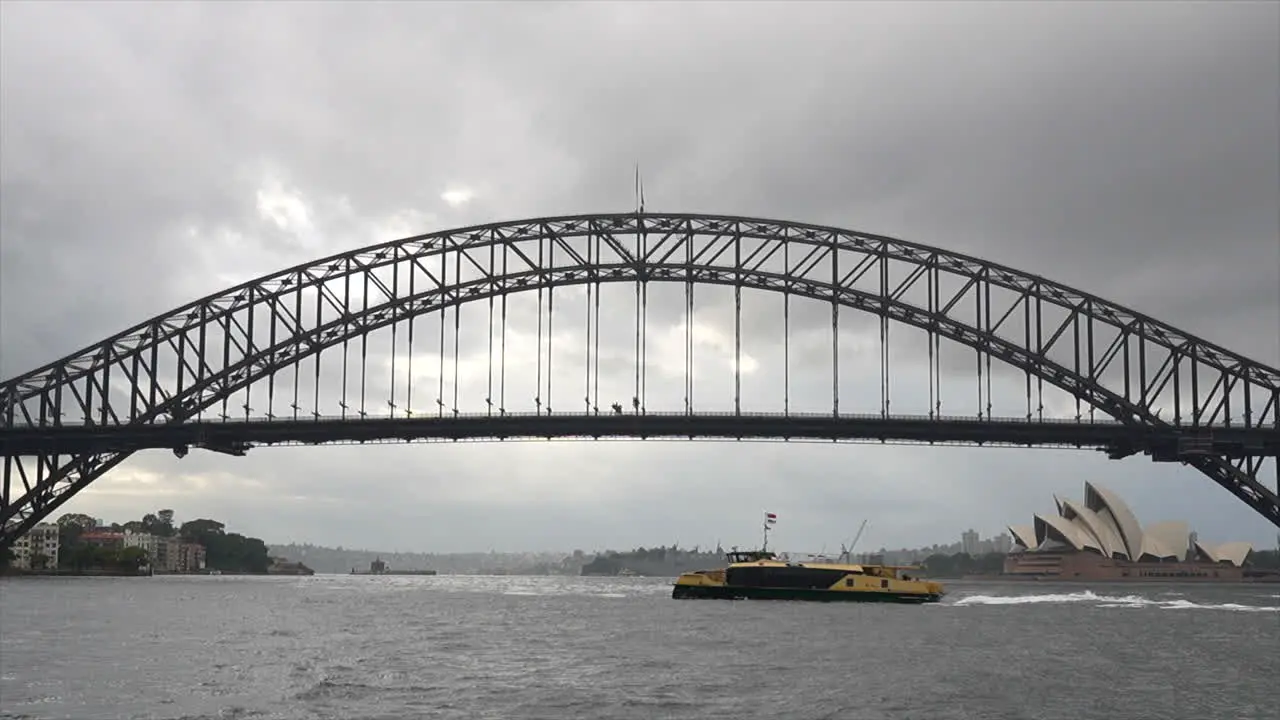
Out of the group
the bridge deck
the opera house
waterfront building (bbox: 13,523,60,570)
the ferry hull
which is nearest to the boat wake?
the ferry hull

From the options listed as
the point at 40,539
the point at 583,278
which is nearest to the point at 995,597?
the point at 583,278

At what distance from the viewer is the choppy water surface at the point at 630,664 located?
2973 cm

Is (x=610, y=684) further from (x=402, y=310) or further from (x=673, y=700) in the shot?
(x=402, y=310)

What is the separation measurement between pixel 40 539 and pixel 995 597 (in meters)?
142

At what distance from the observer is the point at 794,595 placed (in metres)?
74.3

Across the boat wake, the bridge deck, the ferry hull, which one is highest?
the bridge deck

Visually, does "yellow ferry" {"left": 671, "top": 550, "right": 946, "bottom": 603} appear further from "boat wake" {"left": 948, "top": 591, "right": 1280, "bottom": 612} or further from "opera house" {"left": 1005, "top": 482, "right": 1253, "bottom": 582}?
"opera house" {"left": 1005, "top": 482, "right": 1253, "bottom": 582}

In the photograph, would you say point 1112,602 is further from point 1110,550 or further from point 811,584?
point 1110,550

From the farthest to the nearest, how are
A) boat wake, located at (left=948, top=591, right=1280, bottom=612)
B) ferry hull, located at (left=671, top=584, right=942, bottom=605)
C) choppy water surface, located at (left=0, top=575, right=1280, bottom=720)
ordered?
boat wake, located at (left=948, top=591, right=1280, bottom=612) → ferry hull, located at (left=671, top=584, right=942, bottom=605) → choppy water surface, located at (left=0, top=575, right=1280, bottom=720)

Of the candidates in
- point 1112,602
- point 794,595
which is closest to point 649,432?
point 794,595

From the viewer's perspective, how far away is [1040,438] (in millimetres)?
92562

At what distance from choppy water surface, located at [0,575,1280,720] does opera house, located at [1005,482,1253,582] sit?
264ft

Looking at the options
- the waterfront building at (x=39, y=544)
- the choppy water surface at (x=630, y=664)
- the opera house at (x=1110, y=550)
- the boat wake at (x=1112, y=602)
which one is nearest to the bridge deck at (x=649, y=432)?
the boat wake at (x=1112, y=602)

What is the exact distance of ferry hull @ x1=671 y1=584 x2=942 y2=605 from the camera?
2879 inches
